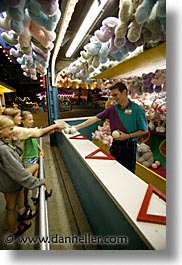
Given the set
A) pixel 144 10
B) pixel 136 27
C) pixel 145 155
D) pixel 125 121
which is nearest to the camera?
pixel 144 10

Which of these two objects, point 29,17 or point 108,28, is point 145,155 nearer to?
point 108,28

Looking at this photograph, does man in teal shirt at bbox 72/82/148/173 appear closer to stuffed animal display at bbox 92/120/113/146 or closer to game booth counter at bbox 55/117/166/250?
game booth counter at bbox 55/117/166/250

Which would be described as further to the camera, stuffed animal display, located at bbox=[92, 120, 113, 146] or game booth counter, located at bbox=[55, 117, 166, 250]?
stuffed animal display, located at bbox=[92, 120, 113, 146]

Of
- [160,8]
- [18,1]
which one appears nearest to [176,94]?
[160,8]

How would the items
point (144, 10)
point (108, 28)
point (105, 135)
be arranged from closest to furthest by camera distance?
point (144, 10)
point (108, 28)
point (105, 135)

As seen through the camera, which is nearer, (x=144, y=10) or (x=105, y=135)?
(x=144, y=10)

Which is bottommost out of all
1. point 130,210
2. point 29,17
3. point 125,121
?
point 130,210

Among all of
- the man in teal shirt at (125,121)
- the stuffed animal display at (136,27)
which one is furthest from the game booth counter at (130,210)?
the stuffed animal display at (136,27)

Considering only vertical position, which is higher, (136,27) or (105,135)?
(136,27)

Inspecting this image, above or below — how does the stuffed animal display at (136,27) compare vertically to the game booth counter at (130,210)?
above

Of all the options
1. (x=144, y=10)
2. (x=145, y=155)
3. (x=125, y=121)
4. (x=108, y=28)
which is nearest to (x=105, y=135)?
(x=145, y=155)

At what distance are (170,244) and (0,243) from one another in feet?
2.20

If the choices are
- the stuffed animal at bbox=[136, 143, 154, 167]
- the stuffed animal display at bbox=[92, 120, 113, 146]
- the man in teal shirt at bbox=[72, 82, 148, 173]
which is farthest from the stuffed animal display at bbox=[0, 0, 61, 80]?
the stuffed animal display at bbox=[92, 120, 113, 146]

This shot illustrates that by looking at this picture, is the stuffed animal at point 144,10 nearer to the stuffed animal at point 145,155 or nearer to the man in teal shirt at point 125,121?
the man in teal shirt at point 125,121
